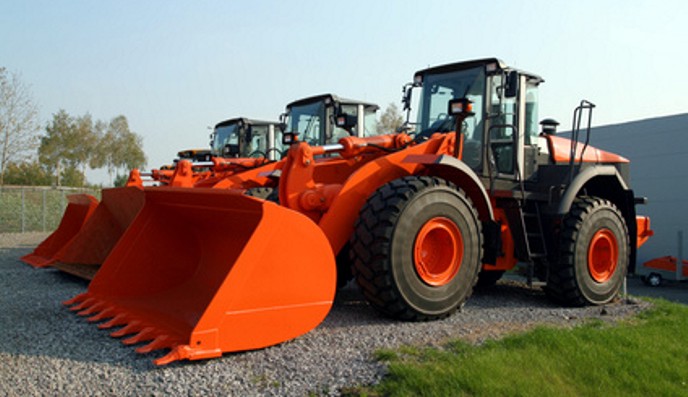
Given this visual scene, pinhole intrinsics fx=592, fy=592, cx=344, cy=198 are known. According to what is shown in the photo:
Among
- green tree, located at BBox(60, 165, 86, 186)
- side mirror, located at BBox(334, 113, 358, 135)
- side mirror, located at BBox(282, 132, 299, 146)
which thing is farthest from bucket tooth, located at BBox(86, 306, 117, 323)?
green tree, located at BBox(60, 165, 86, 186)

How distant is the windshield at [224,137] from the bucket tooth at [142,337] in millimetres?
10494

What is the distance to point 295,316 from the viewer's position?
14.0 feet

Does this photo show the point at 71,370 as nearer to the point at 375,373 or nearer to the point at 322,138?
the point at 375,373

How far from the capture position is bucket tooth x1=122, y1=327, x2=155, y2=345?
411 centimetres

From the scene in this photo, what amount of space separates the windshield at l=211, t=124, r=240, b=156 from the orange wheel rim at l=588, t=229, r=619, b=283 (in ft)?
31.1

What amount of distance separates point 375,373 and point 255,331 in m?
0.89

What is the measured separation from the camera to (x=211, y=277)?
5.11 meters

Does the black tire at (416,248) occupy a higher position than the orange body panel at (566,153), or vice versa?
the orange body panel at (566,153)

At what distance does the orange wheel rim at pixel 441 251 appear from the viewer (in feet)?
17.2

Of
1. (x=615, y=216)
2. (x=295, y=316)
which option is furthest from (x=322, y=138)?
(x=295, y=316)

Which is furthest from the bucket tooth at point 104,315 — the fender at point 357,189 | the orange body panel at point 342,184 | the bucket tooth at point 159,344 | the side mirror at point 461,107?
the side mirror at point 461,107

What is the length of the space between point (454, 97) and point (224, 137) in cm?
916

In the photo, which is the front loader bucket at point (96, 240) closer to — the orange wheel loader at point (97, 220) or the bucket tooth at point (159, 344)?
the orange wheel loader at point (97, 220)

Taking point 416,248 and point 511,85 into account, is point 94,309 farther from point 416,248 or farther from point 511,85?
point 511,85
